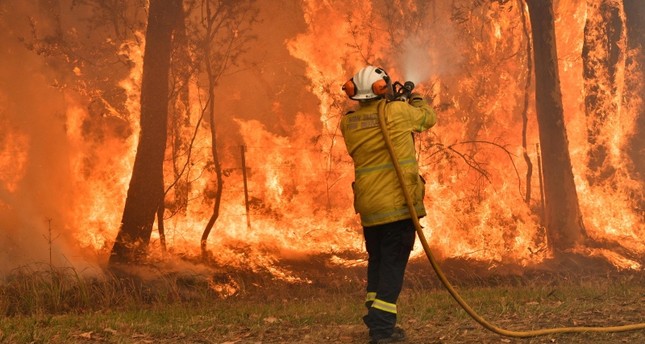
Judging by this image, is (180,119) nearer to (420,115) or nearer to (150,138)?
(150,138)

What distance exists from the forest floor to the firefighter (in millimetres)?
528

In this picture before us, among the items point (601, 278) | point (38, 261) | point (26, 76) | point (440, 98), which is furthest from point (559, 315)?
point (26, 76)

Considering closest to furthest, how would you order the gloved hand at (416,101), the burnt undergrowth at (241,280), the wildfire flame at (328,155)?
1. the gloved hand at (416,101)
2. the burnt undergrowth at (241,280)
3. the wildfire flame at (328,155)

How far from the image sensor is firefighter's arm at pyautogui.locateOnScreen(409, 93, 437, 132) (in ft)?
19.4

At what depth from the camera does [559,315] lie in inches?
276

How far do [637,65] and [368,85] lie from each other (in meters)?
8.02

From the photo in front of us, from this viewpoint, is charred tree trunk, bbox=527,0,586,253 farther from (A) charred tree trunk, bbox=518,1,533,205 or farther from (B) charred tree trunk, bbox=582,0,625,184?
(B) charred tree trunk, bbox=582,0,625,184

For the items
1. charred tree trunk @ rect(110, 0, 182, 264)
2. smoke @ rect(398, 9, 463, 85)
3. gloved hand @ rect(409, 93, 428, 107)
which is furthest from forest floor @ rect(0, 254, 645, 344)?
smoke @ rect(398, 9, 463, 85)

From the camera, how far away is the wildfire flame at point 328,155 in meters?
9.51

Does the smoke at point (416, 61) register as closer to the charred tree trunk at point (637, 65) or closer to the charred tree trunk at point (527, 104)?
the charred tree trunk at point (527, 104)

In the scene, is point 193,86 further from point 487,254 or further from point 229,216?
point 487,254

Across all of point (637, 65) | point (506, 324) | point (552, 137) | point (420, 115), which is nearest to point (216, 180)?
point (506, 324)

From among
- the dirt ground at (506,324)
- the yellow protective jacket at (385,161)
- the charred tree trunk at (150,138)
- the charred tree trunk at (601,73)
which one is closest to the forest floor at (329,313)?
the dirt ground at (506,324)

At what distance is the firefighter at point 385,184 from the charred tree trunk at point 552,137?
6191mm
